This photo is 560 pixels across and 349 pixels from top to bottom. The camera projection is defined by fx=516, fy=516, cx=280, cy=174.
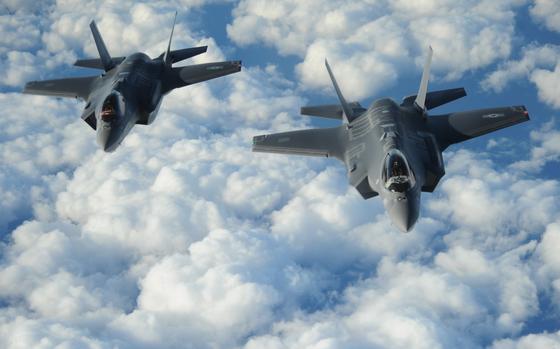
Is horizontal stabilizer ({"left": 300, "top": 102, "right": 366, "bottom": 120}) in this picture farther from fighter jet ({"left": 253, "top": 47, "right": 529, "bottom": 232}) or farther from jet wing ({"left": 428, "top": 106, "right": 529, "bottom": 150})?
jet wing ({"left": 428, "top": 106, "right": 529, "bottom": 150})

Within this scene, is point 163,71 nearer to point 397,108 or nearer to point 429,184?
point 397,108

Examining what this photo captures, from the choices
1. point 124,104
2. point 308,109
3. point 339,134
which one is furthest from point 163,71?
point 339,134

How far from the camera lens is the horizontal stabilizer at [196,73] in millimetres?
35000

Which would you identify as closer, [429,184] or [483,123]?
[429,184]

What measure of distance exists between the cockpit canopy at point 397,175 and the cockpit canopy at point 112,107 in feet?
50.4

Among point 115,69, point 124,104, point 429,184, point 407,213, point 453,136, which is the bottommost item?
point 407,213

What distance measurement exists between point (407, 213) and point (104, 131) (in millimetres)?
16933

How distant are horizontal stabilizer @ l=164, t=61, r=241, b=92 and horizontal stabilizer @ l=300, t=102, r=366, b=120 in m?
6.32

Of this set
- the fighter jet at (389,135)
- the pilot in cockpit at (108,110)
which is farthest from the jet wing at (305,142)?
the pilot in cockpit at (108,110)

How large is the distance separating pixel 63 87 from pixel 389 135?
22.7m

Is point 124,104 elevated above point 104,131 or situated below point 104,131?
above

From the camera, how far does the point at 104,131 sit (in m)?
28.6

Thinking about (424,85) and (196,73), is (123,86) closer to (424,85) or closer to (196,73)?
(196,73)

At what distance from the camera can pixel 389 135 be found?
2658cm
